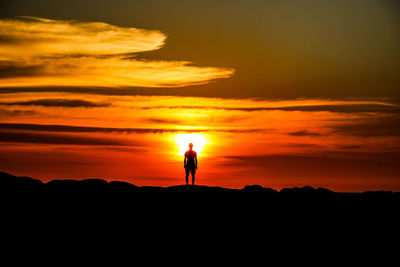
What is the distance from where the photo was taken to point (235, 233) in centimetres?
3903

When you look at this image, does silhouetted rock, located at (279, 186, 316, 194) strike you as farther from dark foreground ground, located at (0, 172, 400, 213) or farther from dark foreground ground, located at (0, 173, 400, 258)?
dark foreground ground, located at (0, 173, 400, 258)

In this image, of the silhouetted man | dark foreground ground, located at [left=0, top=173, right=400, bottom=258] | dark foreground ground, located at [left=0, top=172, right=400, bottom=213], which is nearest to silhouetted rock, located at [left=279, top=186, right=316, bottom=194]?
dark foreground ground, located at [left=0, top=172, right=400, bottom=213]

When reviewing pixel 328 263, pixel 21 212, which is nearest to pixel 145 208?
pixel 21 212

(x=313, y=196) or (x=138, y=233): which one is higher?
(x=313, y=196)

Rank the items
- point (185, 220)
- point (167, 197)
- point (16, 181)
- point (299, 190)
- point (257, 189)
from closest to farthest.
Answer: point (185, 220)
point (167, 197)
point (16, 181)
point (257, 189)
point (299, 190)

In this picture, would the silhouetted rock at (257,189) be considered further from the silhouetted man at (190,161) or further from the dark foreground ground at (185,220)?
the silhouetted man at (190,161)

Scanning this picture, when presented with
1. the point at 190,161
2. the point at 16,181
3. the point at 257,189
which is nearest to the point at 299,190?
the point at 257,189

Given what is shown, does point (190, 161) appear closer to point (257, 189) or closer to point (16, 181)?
point (257, 189)

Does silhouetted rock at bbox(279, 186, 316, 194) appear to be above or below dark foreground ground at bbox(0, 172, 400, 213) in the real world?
above

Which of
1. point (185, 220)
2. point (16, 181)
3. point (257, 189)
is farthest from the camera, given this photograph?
point (257, 189)

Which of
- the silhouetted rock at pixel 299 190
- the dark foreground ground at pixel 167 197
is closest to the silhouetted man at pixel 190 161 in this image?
the dark foreground ground at pixel 167 197

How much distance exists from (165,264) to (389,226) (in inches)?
647

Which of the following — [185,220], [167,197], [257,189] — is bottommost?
[185,220]

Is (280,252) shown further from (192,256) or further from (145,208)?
(145,208)
